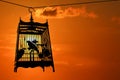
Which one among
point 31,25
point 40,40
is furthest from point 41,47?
point 31,25

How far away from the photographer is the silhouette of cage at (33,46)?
17.2 ft

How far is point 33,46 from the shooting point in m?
5.17

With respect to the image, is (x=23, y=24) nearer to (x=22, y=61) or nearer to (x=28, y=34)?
(x=28, y=34)

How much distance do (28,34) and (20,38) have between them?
169 mm

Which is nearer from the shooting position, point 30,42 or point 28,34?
point 30,42

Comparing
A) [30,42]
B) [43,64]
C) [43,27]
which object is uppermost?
[43,27]

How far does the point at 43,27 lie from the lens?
5762 mm

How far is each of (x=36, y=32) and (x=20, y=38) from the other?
1.08 ft

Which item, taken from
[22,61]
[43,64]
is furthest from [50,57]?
[22,61]

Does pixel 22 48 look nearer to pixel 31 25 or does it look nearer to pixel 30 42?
pixel 30 42

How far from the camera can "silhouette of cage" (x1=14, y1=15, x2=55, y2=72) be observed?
17.2 feet

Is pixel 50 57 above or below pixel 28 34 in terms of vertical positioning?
below

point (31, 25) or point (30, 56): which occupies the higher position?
point (31, 25)

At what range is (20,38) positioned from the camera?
5551 mm
